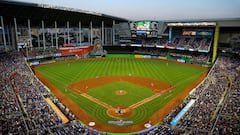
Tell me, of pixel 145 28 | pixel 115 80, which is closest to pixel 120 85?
pixel 115 80

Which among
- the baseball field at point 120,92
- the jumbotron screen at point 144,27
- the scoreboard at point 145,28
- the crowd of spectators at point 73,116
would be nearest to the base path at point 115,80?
the baseball field at point 120,92

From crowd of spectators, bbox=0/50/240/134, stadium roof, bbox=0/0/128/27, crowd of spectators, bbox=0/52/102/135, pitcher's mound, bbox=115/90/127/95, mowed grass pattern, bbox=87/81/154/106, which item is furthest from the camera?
stadium roof, bbox=0/0/128/27

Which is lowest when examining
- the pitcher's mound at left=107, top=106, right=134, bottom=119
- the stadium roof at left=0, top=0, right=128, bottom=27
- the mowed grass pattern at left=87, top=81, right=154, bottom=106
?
the pitcher's mound at left=107, top=106, right=134, bottom=119

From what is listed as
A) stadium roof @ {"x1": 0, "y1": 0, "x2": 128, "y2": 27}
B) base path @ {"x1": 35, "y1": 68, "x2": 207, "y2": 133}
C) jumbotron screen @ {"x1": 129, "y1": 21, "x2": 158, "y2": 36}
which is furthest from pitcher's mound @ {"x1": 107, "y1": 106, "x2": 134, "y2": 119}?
jumbotron screen @ {"x1": 129, "y1": 21, "x2": 158, "y2": 36}

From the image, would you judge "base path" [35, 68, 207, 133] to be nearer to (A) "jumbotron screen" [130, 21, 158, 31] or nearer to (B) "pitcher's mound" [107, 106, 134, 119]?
(B) "pitcher's mound" [107, 106, 134, 119]

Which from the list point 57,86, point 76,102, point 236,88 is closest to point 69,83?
point 57,86

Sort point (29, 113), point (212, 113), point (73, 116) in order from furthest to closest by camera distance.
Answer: point (73, 116), point (212, 113), point (29, 113)

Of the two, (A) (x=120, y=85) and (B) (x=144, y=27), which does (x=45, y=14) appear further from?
(A) (x=120, y=85)

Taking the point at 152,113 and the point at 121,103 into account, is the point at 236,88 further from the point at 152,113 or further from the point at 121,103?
the point at 121,103
